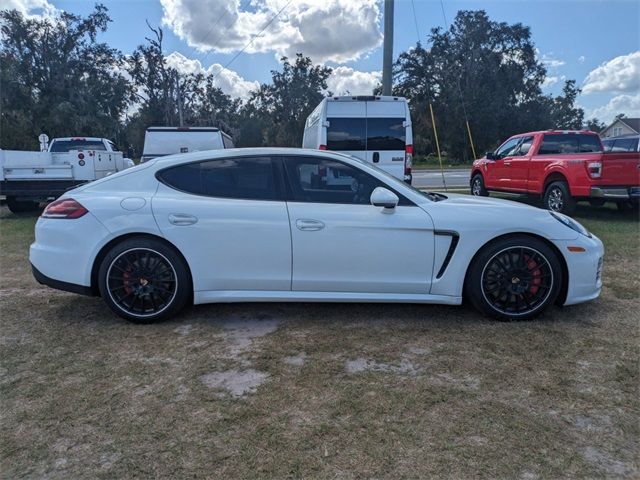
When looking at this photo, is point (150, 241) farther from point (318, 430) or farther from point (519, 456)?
point (519, 456)

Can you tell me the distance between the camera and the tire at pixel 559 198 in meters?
9.13

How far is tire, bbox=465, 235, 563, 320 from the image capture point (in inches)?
147

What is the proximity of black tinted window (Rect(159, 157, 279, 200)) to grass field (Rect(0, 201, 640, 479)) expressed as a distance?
1037mm

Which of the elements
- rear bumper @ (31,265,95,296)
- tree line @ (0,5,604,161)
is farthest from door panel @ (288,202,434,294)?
tree line @ (0,5,604,161)

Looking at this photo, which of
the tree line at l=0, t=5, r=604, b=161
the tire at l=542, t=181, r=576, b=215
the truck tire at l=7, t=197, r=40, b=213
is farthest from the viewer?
the tree line at l=0, t=5, r=604, b=161

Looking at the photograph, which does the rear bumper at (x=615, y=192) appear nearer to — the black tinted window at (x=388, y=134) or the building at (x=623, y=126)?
the black tinted window at (x=388, y=134)

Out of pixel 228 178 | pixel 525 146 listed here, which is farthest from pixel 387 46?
pixel 228 178

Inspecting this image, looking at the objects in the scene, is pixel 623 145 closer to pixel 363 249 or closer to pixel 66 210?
pixel 363 249

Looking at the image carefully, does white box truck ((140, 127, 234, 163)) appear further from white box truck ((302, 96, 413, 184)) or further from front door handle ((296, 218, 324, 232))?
front door handle ((296, 218, 324, 232))

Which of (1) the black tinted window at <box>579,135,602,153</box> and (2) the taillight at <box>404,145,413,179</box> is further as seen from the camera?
(1) the black tinted window at <box>579,135,602,153</box>

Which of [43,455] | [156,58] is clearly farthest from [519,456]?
[156,58]

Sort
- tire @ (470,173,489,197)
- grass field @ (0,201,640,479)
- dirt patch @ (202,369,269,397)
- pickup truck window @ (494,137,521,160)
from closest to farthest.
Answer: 1. grass field @ (0,201,640,479)
2. dirt patch @ (202,369,269,397)
3. pickup truck window @ (494,137,521,160)
4. tire @ (470,173,489,197)

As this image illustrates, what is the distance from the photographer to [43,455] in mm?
2213

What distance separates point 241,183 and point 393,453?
2.45m
